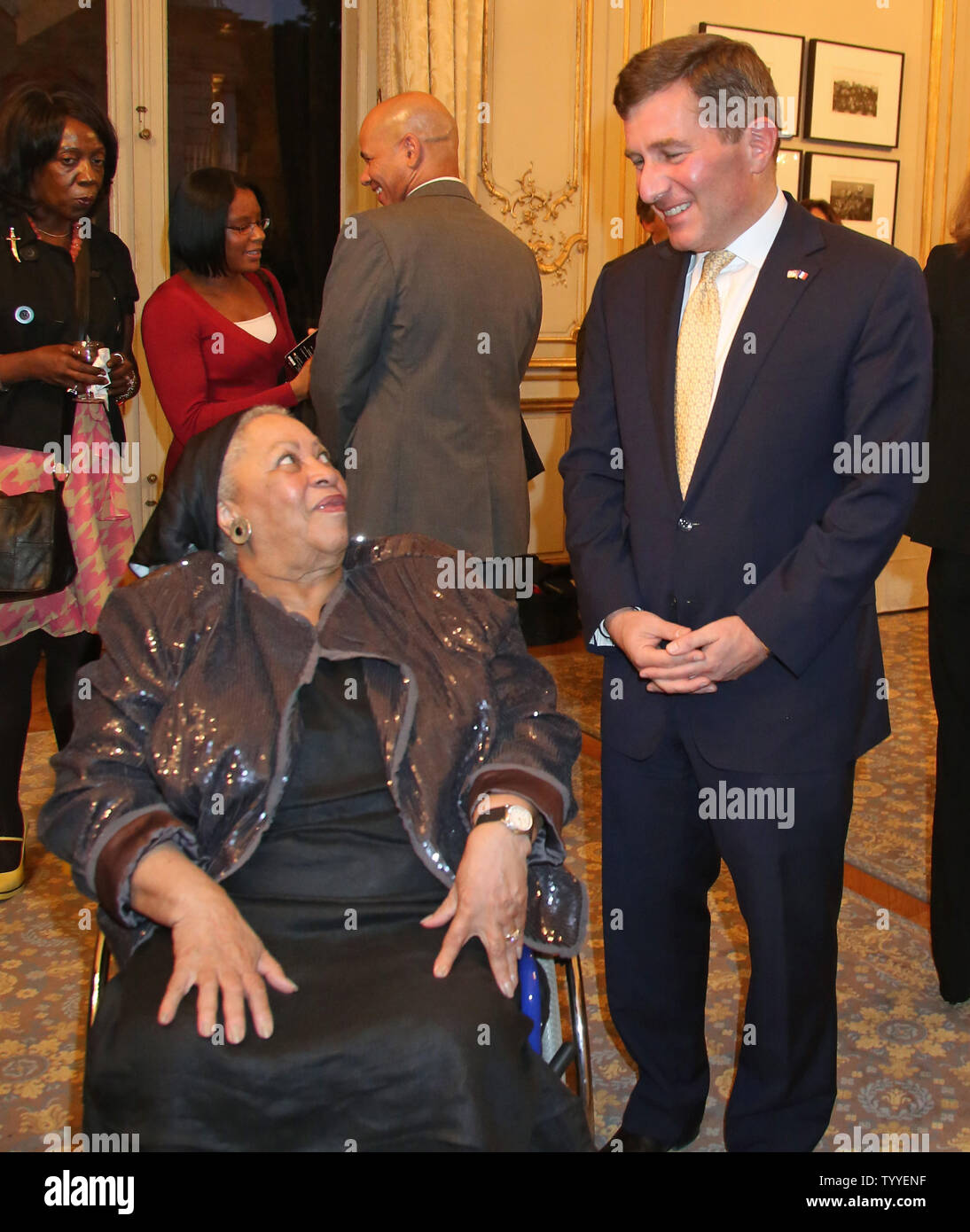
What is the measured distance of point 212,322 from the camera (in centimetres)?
337

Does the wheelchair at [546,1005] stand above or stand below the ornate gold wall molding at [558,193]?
below

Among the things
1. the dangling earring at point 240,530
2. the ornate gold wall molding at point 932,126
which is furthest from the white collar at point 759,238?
the ornate gold wall molding at point 932,126

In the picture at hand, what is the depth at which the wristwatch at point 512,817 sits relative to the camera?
1759 millimetres

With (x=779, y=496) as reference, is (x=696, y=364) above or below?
above

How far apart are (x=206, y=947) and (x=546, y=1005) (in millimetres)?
507

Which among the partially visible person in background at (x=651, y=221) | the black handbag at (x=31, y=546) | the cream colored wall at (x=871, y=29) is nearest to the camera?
the black handbag at (x=31, y=546)

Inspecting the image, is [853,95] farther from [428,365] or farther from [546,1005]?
[546,1005]

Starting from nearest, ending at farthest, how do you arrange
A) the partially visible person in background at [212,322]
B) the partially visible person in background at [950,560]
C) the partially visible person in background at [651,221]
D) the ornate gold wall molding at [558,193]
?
the partially visible person in background at [950,560], the partially visible person in background at [212,322], the partially visible person in background at [651,221], the ornate gold wall molding at [558,193]

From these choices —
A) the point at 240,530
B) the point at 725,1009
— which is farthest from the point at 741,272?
the point at 725,1009

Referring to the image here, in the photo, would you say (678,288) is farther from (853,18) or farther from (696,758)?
(853,18)

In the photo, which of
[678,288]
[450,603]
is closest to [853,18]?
[678,288]

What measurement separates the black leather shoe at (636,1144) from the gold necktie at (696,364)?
1.14 m

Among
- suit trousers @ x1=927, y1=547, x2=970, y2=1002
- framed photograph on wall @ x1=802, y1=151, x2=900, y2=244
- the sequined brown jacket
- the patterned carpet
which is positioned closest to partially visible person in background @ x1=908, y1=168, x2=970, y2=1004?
suit trousers @ x1=927, y1=547, x2=970, y2=1002

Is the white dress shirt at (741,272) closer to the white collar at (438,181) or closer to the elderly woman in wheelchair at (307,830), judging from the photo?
the elderly woman in wheelchair at (307,830)
